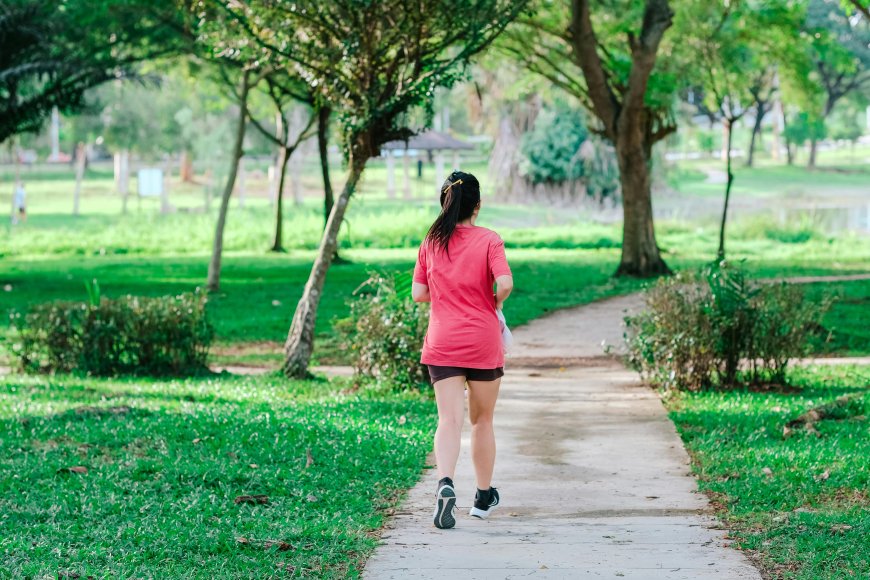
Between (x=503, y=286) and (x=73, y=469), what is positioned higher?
(x=503, y=286)

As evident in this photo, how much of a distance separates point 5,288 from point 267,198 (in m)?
41.7

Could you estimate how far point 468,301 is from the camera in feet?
21.5

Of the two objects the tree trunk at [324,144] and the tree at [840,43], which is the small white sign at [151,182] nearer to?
the tree trunk at [324,144]

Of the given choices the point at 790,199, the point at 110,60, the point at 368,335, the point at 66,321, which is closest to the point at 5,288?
the point at 110,60

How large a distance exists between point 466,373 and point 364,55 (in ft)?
22.0

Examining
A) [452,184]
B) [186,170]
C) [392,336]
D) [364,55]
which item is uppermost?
[364,55]

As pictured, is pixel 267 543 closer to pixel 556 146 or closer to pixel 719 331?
pixel 719 331

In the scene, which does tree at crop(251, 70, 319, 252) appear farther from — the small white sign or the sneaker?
the small white sign

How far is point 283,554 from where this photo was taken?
590 centimetres

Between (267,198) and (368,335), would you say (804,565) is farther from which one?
(267,198)

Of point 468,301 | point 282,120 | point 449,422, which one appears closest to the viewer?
point 468,301

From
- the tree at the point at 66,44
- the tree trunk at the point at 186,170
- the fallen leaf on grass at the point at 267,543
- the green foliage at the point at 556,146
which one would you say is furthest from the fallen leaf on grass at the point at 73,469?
the tree trunk at the point at 186,170

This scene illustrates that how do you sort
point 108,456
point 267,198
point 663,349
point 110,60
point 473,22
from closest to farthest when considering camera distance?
point 108,456 < point 663,349 < point 473,22 < point 110,60 < point 267,198

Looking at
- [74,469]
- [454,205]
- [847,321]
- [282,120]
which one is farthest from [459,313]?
[282,120]
